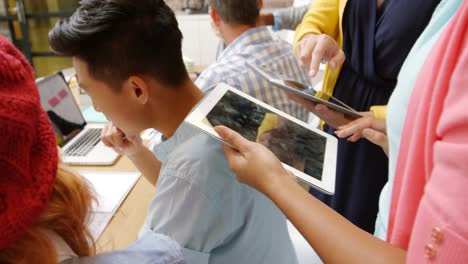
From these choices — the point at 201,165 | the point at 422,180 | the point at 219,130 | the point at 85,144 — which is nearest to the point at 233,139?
the point at 219,130

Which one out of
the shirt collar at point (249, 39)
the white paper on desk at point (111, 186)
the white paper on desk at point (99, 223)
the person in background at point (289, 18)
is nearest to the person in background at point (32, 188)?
the white paper on desk at point (99, 223)

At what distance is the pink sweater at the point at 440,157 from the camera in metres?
0.35

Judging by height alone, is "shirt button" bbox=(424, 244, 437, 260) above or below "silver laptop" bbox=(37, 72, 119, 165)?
above

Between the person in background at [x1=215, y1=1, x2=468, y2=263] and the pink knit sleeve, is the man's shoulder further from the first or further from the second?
the pink knit sleeve

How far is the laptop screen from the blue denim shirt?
0.97 m

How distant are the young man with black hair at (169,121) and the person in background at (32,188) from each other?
0.70 feet

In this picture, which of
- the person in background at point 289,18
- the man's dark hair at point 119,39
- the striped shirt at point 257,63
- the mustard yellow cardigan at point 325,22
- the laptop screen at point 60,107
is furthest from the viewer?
the person in background at point 289,18

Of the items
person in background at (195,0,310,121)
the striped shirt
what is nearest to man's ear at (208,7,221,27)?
person in background at (195,0,310,121)

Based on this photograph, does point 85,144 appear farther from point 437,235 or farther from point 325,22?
point 437,235

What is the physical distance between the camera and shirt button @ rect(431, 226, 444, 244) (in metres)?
0.37

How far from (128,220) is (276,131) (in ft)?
1.87

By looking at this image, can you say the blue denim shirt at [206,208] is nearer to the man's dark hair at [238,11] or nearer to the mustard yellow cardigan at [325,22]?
the mustard yellow cardigan at [325,22]

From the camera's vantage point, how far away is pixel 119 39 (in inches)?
33.0

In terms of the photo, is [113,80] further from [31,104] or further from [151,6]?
[31,104]
